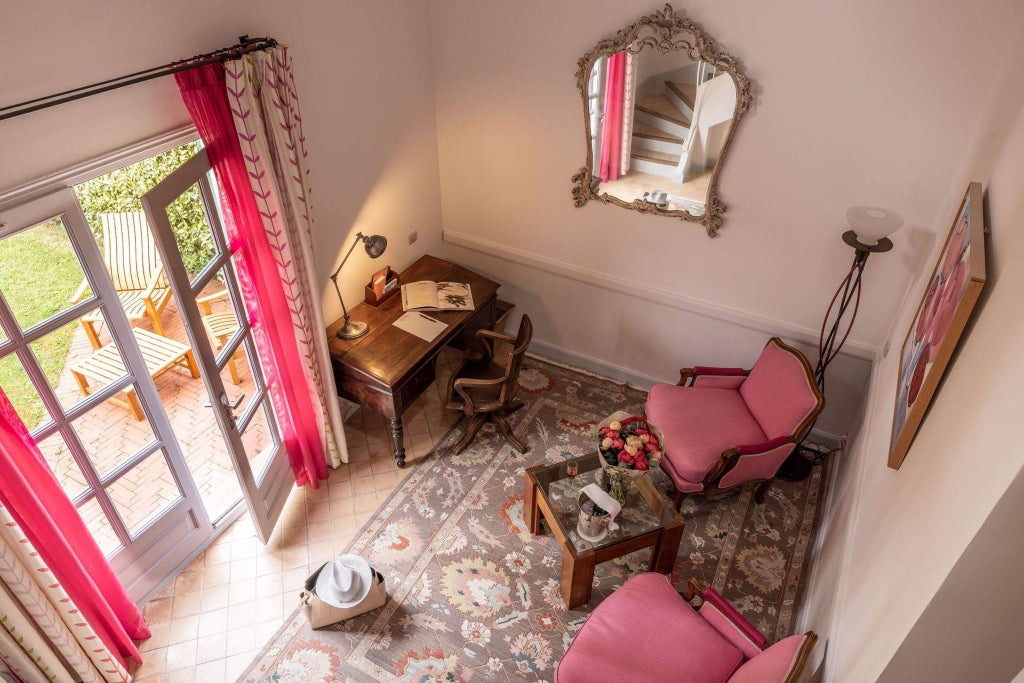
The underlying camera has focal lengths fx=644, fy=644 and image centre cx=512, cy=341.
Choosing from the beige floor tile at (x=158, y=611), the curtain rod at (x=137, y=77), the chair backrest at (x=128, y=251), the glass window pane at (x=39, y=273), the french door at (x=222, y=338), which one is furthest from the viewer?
the chair backrest at (x=128, y=251)

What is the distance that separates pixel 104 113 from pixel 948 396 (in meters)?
3.00

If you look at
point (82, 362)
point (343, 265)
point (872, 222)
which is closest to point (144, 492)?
point (82, 362)

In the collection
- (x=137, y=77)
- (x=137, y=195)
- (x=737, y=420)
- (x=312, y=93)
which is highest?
(x=137, y=77)

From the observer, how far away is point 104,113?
2.35 metres

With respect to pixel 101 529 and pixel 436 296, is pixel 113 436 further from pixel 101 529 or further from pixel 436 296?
pixel 436 296

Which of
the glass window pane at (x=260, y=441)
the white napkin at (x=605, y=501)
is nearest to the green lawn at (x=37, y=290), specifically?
the glass window pane at (x=260, y=441)

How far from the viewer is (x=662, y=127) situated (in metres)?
3.59

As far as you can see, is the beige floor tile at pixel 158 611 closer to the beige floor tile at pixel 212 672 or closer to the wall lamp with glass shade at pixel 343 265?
the beige floor tile at pixel 212 672

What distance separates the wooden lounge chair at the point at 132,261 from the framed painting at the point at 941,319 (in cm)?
407

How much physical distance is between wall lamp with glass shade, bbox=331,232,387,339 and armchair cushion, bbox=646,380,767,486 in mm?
1825

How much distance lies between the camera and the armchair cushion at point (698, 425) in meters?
3.58

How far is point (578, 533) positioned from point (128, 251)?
128 inches

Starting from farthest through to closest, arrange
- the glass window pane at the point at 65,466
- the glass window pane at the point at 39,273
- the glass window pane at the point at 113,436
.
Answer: the glass window pane at the point at 113,436 → the glass window pane at the point at 65,466 → the glass window pane at the point at 39,273

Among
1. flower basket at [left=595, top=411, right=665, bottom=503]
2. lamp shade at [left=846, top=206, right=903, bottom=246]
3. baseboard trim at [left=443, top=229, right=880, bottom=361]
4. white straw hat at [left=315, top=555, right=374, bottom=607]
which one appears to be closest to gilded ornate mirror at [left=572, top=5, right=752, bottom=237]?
baseboard trim at [left=443, top=229, right=880, bottom=361]
